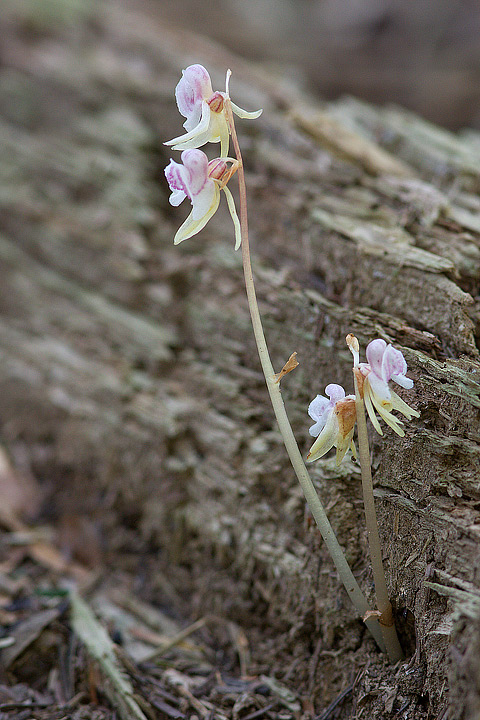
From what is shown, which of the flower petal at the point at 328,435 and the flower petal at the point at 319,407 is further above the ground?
the flower petal at the point at 319,407

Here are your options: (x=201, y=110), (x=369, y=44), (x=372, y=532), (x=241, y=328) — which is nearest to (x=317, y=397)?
(x=372, y=532)

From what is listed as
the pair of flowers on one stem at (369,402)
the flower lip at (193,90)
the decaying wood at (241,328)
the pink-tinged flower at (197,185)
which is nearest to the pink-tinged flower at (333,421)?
the pair of flowers on one stem at (369,402)

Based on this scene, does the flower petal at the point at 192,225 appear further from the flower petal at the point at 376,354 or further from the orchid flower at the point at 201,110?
the flower petal at the point at 376,354

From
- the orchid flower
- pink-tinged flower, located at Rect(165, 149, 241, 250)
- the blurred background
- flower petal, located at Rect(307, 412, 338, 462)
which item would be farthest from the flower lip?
the blurred background

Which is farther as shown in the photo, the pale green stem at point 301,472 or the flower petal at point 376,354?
the pale green stem at point 301,472

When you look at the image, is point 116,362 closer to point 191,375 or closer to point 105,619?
point 191,375

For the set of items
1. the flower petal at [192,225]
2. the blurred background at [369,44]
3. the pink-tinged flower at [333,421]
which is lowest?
the pink-tinged flower at [333,421]

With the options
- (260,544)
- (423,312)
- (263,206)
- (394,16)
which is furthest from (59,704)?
(394,16)
